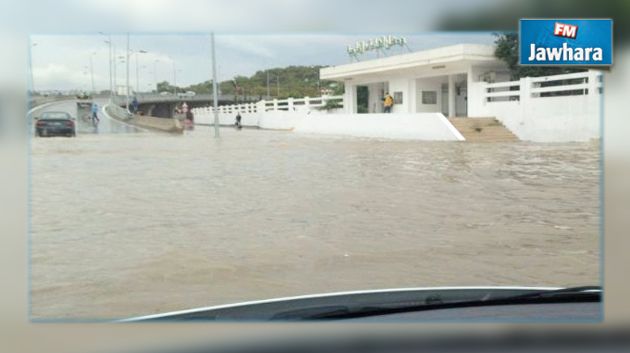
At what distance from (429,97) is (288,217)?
4.45 ft

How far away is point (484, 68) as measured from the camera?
13.4 ft

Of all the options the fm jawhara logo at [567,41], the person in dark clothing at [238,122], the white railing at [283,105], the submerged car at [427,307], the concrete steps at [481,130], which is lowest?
the submerged car at [427,307]

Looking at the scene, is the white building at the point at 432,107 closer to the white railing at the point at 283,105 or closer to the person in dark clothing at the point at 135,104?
the white railing at the point at 283,105

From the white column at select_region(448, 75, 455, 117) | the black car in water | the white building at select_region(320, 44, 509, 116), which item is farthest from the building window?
the black car in water

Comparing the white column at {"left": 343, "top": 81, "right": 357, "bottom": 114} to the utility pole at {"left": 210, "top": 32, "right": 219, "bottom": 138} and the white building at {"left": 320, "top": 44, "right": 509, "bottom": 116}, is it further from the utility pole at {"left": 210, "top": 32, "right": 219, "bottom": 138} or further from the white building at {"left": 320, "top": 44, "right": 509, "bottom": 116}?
the utility pole at {"left": 210, "top": 32, "right": 219, "bottom": 138}

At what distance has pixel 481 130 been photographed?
4.33 meters

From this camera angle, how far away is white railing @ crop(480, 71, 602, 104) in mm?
3809

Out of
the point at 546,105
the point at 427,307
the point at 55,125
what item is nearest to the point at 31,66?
the point at 55,125

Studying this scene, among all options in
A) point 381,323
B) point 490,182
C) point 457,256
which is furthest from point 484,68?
point 381,323

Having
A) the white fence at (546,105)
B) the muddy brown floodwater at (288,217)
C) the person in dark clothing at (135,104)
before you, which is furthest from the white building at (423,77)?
the person in dark clothing at (135,104)

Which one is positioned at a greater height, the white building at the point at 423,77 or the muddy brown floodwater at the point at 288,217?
the white building at the point at 423,77

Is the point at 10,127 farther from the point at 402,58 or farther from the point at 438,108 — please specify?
the point at 438,108

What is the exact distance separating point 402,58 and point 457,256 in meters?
1.40

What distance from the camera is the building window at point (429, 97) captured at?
426cm
